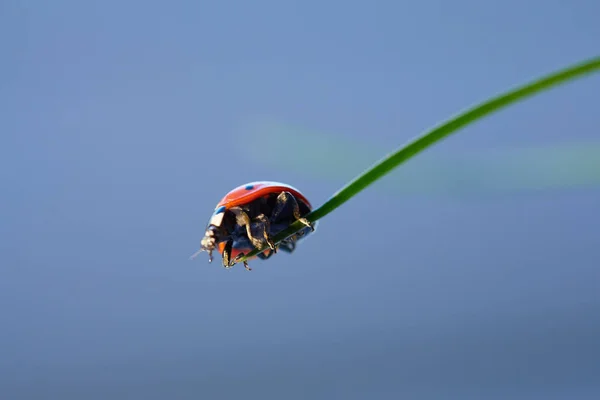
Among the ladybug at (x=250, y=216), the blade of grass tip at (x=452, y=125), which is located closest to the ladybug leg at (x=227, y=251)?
the ladybug at (x=250, y=216)

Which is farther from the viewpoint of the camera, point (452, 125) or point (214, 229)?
point (214, 229)

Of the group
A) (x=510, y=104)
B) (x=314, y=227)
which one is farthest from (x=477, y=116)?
(x=314, y=227)

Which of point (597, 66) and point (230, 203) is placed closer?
point (597, 66)

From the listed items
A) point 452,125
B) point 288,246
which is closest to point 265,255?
point 288,246

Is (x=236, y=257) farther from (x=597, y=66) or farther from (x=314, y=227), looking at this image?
(x=597, y=66)

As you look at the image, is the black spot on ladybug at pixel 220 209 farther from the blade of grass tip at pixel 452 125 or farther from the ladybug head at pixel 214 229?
the blade of grass tip at pixel 452 125

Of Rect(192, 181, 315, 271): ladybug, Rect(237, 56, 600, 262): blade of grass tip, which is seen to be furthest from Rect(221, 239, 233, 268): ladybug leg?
Rect(237, 56, 600, 262): blade of grass tip

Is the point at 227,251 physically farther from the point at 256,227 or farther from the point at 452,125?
the point at 452,125
